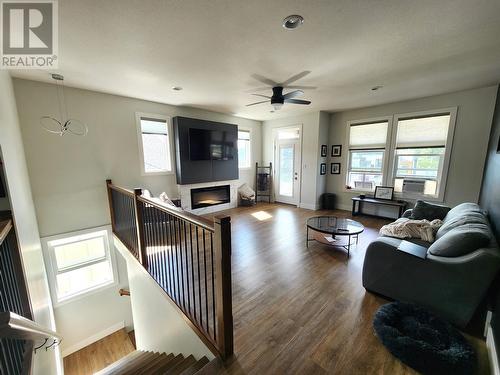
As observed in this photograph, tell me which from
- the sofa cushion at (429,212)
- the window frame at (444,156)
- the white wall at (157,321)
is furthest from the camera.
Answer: the window frame at (444,156)

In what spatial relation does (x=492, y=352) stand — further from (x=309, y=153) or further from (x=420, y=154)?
(x=309, y=153)

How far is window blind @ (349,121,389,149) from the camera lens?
498 cm

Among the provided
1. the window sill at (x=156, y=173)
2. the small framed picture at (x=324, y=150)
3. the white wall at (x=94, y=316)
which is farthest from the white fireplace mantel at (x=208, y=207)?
the small framed picture at (x=324, y=150)

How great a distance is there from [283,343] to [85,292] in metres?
4.21

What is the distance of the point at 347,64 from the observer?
277cm

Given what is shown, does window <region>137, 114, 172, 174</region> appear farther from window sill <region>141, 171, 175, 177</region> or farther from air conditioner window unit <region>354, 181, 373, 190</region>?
air conditioner window unit <region>354, 181, 373, 190</region>

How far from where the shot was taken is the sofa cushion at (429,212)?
3259 mm

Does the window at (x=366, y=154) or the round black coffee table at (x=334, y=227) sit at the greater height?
the window at (x=366, y=154)

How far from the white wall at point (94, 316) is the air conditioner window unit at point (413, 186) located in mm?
6556

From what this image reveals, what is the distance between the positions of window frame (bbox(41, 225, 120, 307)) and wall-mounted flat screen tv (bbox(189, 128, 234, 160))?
8.10ft

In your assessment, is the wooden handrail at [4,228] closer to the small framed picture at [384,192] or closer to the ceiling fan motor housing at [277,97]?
the ceiling fan motor housing at [277,97]

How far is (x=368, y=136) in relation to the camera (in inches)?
205

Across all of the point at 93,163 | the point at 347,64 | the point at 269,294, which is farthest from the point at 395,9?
the point at 93,163

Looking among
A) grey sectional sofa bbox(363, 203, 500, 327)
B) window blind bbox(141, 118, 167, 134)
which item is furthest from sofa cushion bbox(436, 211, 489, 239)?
window blind bbox(141, 118, 167, 134)
